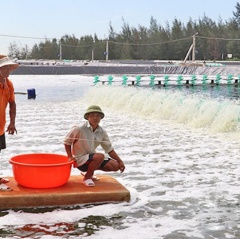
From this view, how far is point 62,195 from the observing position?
3803 mm

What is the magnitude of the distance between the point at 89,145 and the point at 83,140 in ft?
0.25

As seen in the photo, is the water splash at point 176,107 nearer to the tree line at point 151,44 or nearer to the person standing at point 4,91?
the person standing at point 4,91

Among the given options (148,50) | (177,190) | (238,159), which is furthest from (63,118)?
(148,50)

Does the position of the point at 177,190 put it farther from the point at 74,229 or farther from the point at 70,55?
the point at 70,55

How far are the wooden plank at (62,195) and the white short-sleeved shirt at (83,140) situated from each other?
0.27m

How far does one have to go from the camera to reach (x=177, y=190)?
4.42 m

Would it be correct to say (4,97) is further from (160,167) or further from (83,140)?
(160,167)

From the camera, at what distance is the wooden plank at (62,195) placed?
12.3 feet

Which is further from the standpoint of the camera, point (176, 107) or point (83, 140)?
point (176, 107)

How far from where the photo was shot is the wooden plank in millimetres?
3736

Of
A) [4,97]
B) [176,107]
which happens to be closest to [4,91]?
[4,97]

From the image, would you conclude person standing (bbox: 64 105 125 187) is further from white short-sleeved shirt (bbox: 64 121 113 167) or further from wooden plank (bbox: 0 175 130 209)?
wooden plank (bbox: 0 175 130 209)

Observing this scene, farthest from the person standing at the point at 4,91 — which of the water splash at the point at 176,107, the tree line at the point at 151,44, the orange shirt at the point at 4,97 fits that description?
the tree line at the point at 151,44

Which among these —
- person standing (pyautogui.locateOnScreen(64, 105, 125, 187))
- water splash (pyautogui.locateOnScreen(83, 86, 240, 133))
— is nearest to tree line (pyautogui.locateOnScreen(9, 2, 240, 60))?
water splash (pyautogui.locateOnScreen(83, 86, 240, 133))
